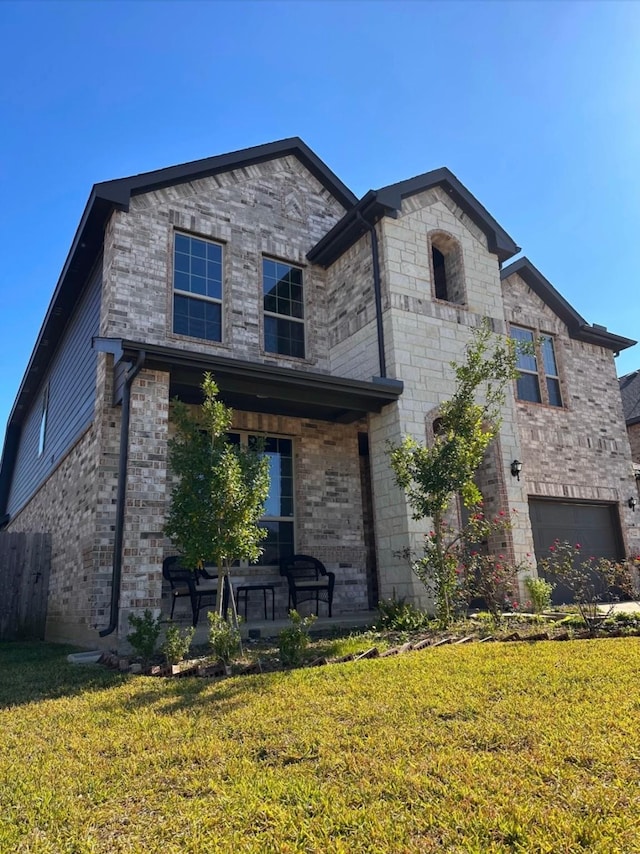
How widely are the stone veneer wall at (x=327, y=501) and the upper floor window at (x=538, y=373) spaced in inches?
184

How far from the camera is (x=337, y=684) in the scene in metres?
4.65

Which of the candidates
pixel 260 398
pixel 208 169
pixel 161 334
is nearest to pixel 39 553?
pixel 161 334

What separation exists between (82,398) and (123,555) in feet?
13.9

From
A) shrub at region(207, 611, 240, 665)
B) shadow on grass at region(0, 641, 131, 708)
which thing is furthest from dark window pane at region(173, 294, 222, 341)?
shrub at region(207, 611, 240, 665)

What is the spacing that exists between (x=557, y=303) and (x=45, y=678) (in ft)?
42.4

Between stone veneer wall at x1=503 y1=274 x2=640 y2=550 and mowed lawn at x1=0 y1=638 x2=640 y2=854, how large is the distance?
7.89m

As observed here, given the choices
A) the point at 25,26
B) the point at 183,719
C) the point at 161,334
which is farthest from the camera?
the point at 161,334

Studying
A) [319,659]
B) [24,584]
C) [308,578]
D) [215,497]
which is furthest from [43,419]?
[319,659]

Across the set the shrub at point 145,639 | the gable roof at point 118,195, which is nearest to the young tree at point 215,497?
the shrub at point 145,639

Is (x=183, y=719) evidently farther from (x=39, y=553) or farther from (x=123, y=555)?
(x=39, y=553)

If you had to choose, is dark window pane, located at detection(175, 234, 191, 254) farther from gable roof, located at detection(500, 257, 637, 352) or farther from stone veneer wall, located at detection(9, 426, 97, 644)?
gable roof, located at detection(500, 257, 637, 352)

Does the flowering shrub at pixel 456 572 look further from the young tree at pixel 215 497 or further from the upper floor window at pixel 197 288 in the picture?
the upper floor window at pixel 197 288

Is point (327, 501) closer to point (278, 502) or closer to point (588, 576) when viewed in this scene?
point (278, 502)

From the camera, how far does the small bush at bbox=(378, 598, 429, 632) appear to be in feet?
25.0
